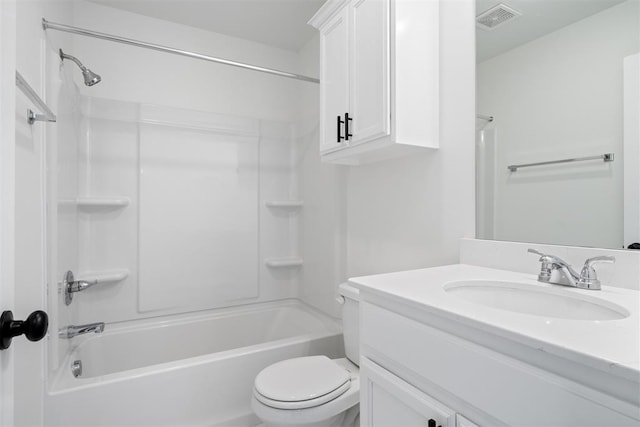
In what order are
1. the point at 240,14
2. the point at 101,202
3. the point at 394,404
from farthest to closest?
the point at 240,14
the point at 101,202
the point at 394,404

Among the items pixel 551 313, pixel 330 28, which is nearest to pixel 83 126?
pixel 330 28

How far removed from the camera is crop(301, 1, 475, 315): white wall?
1.30 meters

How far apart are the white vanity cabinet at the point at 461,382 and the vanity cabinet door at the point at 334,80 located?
913 millimetres

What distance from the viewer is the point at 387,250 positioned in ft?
5.53

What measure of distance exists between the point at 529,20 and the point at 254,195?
1981 millimetres

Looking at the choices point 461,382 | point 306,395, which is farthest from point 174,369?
point 461,382

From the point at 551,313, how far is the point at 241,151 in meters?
2.18

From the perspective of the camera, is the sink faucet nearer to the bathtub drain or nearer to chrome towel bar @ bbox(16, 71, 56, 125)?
chrome towel bar @ bbox(16, 71, 56, 125)

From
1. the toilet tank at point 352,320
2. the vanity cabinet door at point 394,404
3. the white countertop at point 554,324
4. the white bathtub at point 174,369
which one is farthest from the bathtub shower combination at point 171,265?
the white countertop at point 554,324

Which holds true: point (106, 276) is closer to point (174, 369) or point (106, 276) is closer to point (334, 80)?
point (174, 369)

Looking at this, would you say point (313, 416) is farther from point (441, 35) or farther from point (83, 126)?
point (83, 126)

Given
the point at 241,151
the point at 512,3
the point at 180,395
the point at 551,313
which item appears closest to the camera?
the point at 551,313

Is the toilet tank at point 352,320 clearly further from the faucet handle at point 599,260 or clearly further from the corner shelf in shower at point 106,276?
the corner shelf in shower at point 106,276

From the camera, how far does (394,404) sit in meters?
0.82
